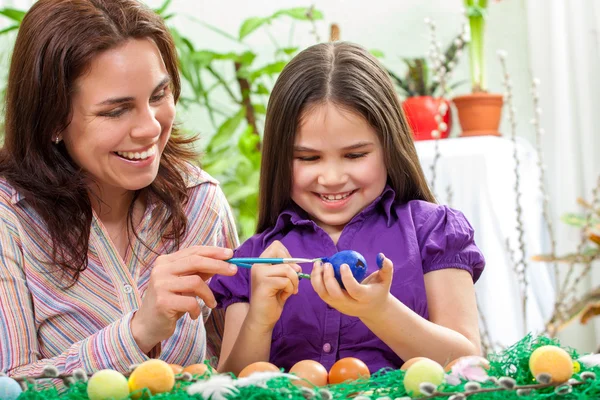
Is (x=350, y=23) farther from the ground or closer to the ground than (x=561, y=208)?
farther from the ground

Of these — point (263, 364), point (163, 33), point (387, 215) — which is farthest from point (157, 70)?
point (263, 364)

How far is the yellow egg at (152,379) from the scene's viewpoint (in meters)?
0.86

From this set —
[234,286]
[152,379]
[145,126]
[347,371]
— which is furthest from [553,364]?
[145,126]

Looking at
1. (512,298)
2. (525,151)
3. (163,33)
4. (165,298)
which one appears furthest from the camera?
(525,151)

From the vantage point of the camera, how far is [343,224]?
139 centimetres

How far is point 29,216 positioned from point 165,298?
0.41 m

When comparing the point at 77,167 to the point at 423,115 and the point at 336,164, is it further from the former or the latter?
the point at 423,115

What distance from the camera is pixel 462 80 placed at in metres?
3.69

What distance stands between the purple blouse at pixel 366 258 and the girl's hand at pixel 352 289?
0.66 feet

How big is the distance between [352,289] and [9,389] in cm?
45

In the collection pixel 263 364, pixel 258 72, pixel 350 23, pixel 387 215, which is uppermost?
pixel 350 23

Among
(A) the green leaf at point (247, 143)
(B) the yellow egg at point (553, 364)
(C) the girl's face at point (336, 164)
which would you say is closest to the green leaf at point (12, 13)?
(A) the green leaf at point (247, 143)

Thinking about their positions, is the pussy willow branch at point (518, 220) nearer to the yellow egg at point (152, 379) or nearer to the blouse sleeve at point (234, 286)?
the blouse sleeve at point (234, 286)

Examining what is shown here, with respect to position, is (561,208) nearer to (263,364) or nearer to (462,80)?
(462,80)
